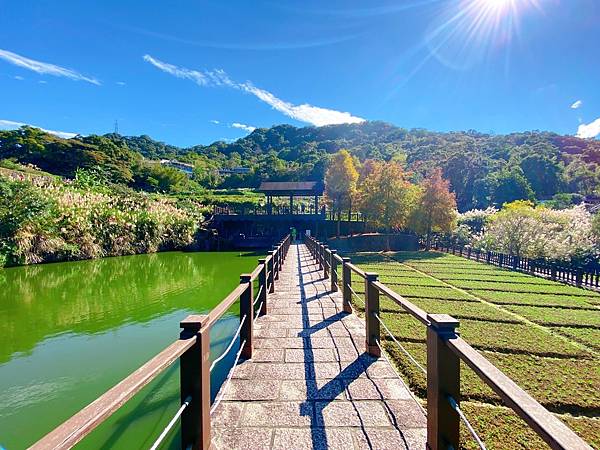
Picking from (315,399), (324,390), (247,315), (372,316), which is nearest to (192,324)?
(315,399)

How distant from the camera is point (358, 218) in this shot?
94.6 feet

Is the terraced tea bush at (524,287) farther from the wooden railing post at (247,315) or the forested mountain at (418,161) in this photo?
the forested mountain at (418,161)

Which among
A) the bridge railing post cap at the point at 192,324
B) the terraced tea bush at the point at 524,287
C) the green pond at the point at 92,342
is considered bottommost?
the green pond at the point at 92,342

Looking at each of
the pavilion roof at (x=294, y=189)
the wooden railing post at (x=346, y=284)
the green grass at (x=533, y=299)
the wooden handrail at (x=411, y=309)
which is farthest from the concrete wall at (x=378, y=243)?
the wooden handrail at (x=411, y=309)

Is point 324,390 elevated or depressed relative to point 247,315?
depressed

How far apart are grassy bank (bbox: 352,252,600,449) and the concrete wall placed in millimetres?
12064

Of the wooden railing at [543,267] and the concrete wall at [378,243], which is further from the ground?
the concrete wall at [378,243]

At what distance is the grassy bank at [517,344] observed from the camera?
Answer: 2.80m

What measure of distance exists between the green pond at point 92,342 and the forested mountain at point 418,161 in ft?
97.7

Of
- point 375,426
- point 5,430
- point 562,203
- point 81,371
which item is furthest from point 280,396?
point 562,203

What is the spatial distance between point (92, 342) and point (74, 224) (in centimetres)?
1263

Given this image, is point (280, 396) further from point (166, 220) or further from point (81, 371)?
point (166, 220)

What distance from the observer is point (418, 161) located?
5800 centimetres

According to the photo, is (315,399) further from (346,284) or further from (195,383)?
(346,284)
